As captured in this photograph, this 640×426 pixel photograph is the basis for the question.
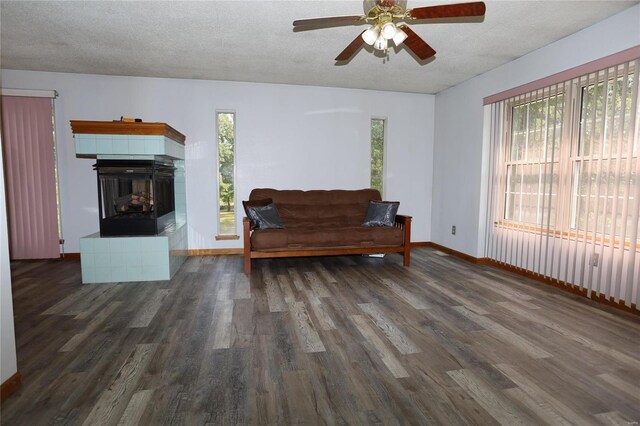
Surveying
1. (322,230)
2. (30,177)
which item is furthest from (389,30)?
(30,177)

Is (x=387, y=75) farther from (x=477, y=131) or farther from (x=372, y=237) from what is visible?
(x=372, y=237)

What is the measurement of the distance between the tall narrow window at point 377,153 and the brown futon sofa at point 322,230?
1.84 ft

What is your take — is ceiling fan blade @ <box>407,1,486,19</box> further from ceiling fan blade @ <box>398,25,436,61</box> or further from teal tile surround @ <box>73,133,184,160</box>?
teal tile surround @ <box>73,133,184,160</box>

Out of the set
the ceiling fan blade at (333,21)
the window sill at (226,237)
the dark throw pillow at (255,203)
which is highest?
the ceiling fan blade at (333,21)

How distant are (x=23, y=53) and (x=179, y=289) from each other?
3.25 meters

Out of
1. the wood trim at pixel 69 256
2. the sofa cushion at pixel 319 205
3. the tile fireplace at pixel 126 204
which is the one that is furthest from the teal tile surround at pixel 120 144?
the wood trim at pixel 69 256

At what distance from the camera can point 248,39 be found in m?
3.47

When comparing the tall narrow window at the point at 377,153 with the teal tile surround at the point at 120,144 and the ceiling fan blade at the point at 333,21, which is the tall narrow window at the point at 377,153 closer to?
the teal tile surround at the point at 120,144

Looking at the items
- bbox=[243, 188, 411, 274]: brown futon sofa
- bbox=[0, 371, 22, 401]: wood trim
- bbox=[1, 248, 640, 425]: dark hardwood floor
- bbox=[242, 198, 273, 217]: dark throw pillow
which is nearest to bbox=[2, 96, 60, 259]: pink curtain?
bbox=[1, 248, 640, 425]: dark hardwood floor

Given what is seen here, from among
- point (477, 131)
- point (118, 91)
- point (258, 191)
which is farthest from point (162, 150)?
point (477, 131)

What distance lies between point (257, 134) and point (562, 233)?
→ 4.06 metres

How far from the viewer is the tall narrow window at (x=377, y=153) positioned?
568 cm

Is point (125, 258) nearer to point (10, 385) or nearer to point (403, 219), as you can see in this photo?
point (10, 385)

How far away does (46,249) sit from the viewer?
471 centimetres
